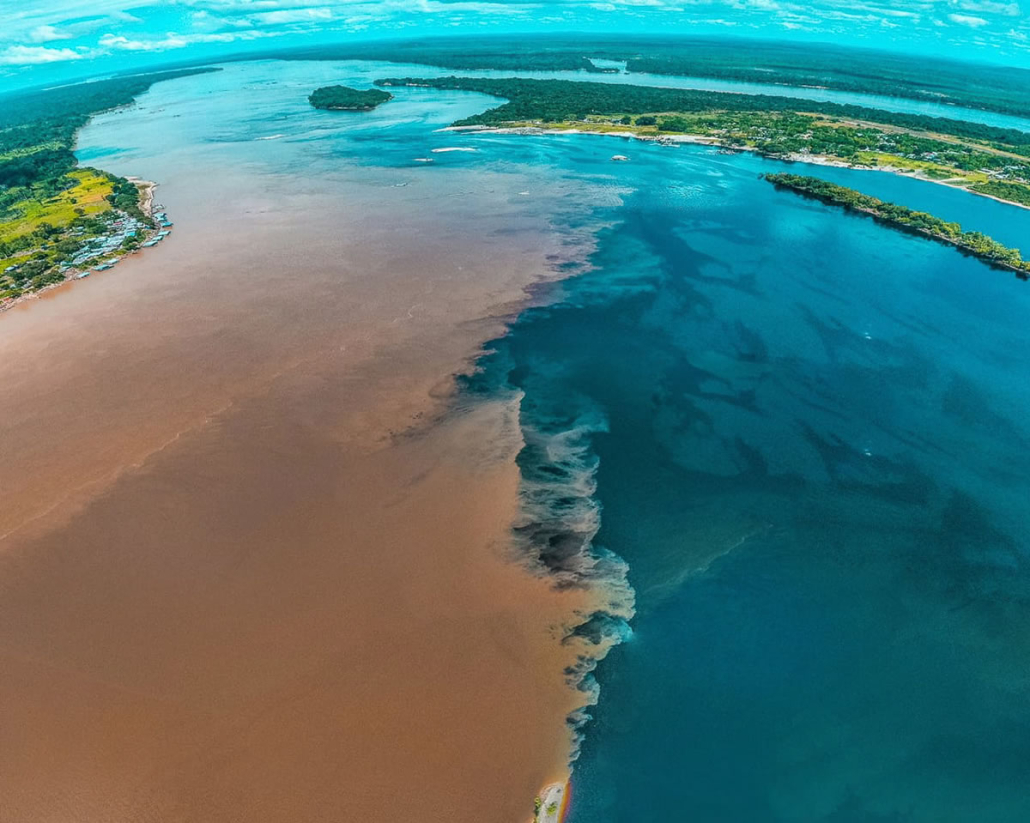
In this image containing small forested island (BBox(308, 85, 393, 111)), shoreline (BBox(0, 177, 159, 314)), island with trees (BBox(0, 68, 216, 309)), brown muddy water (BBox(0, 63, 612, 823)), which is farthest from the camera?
small forested island (BBox(308, 85, 393, 111))

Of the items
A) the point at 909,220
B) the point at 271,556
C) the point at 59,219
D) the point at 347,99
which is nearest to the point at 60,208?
the point at 59,219

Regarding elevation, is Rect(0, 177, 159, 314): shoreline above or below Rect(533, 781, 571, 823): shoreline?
below

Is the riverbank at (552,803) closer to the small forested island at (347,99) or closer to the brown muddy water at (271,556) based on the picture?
the brown muddy water at (271,556)

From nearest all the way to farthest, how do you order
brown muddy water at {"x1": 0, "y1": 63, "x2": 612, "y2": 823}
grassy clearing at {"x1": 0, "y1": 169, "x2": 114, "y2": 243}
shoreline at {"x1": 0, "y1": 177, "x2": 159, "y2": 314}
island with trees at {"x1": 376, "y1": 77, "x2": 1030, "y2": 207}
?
brown muddy water at {"x1": 0, "y1": 63, "x2": 612, "y2": 823} < shoreline at {"x1": 0, "y1": 177, "x2": 159, "y2": 314} < grassy clearing at {"x1": 0, "y1": 169, "x2": 114, "y2": 243} < island with trees at {"x1": 376, "y1": 77, "x2": 1030, "y2": 207}

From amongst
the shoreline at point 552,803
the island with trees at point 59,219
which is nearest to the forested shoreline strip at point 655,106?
the island with trees at point 59,219

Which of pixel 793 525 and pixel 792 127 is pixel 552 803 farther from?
pixel 792 127

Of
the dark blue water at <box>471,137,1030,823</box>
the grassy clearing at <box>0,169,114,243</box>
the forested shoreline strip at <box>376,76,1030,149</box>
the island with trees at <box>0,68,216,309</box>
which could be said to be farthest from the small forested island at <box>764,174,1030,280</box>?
the grassy clearing at <box>0,169,114,243</box>

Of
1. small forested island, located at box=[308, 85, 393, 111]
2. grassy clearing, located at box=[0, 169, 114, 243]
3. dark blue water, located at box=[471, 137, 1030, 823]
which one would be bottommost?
grassy clearing, located at box=[0, 169, 114, 243]

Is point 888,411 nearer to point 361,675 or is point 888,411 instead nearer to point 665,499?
point 665,499

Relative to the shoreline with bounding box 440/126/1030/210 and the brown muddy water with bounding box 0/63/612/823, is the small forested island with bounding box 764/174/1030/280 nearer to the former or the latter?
the shoreline with bounding box 440/126/1030/210
